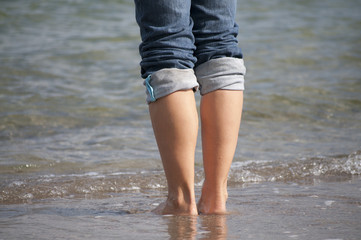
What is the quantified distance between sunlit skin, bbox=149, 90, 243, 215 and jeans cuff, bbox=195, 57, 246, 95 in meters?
0.02

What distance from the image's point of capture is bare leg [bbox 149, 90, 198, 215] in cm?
180

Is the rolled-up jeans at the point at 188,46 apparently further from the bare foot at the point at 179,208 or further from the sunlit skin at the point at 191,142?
the bare foot at the point at 179,208

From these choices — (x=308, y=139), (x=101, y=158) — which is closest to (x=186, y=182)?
(x=101, y=158)

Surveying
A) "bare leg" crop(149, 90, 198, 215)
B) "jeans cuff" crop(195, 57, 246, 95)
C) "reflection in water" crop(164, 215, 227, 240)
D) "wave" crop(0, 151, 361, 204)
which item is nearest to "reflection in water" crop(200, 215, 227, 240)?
"reflection in water" crop(164, 215, 227, 240)

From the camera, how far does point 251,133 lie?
3.86 m

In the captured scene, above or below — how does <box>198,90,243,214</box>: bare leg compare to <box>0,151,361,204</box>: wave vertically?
above

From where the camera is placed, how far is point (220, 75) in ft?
6.24

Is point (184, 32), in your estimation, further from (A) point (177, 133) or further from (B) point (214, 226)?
(B) point (214, 226)

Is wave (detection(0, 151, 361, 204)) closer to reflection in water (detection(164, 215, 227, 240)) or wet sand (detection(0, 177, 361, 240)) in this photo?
wet sand (detection(0, 177, 361, 240))

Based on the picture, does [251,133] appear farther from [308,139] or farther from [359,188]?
[359,188]


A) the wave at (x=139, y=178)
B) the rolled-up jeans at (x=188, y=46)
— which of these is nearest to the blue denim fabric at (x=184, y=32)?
the rolled-up jeans at (x=188, y=46)

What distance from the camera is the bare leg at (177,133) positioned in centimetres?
180

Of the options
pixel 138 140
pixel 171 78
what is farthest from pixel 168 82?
pixel 138 140

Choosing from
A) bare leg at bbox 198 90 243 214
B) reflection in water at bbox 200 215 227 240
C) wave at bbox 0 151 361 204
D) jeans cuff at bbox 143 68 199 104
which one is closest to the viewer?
reflection in water at bbox 200 215 227 240
